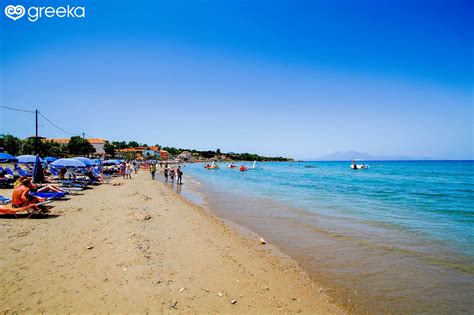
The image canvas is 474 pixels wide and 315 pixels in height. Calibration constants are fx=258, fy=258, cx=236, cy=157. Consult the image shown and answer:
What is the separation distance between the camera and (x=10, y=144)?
4884cm

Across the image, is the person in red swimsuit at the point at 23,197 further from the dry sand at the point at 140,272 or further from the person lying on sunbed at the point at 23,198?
the dry sand at the point at 140,272

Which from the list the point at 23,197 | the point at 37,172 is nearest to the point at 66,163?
the point at 37,172

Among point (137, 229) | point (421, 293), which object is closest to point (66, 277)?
point (137, 229)

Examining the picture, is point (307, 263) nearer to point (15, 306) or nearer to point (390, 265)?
point (390, 265)

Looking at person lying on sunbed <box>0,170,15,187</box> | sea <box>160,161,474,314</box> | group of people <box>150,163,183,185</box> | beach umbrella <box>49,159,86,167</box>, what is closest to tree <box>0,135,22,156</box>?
group of people <box>150,163,183,185</box>

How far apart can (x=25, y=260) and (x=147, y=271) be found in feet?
8.61

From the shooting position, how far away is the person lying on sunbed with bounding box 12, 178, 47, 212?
29.4 feet

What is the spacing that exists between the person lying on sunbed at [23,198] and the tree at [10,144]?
5165 cm

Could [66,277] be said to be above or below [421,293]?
above

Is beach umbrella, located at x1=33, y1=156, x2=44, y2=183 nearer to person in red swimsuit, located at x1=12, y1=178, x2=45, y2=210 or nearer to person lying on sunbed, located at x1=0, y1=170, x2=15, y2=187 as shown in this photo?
person lying on sunbed, located at x1=0, y1=170, x2=15, y2=187

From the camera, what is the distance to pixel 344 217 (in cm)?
1286

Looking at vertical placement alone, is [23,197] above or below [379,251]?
above

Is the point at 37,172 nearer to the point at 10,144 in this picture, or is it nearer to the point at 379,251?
the point at 379,251

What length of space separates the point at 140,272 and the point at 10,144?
6016 cm
